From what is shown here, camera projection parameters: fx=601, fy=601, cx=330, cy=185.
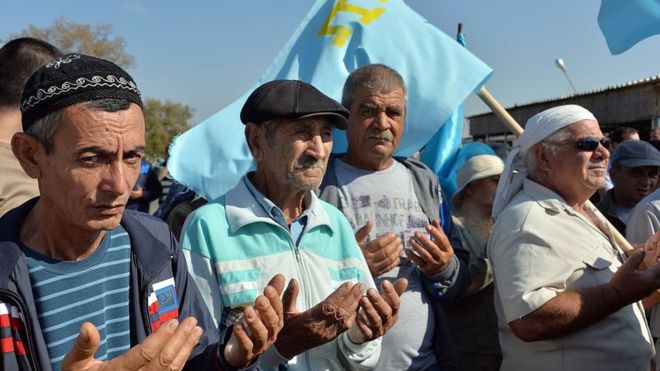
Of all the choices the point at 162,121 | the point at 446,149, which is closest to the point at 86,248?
the point at 446,149

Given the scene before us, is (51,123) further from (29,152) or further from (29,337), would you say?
(29,337)

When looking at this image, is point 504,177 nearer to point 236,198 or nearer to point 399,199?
point 399,199

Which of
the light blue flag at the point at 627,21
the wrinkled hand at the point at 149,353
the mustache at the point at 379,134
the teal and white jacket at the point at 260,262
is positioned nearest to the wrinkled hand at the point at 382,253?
the teal and white jacket at the point at 260,262

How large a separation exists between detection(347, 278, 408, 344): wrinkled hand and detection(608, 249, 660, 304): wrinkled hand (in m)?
0.99

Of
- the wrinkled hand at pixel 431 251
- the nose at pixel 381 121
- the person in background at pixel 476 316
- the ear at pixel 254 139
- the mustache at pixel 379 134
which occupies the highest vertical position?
the ear at pixel 254 139

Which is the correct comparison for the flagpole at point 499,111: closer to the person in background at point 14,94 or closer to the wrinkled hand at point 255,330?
the wrinkled hand at point 255,330

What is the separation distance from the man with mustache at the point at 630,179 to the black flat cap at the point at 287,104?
10.5 ft

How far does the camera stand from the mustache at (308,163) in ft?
7.56

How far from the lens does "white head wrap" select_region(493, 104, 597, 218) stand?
279cm

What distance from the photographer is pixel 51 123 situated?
4.91ft

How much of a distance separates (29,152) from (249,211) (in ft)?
2.78

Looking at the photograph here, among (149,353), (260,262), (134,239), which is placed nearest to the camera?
(149,353)

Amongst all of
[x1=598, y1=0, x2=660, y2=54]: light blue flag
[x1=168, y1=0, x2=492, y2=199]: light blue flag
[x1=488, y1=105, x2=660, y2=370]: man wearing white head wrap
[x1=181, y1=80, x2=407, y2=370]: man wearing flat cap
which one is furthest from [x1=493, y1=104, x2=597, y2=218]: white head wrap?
[x1=598, y1=0, x2=660, y2=54]: light blue flag

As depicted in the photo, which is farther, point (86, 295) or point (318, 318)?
point (318, 318)
